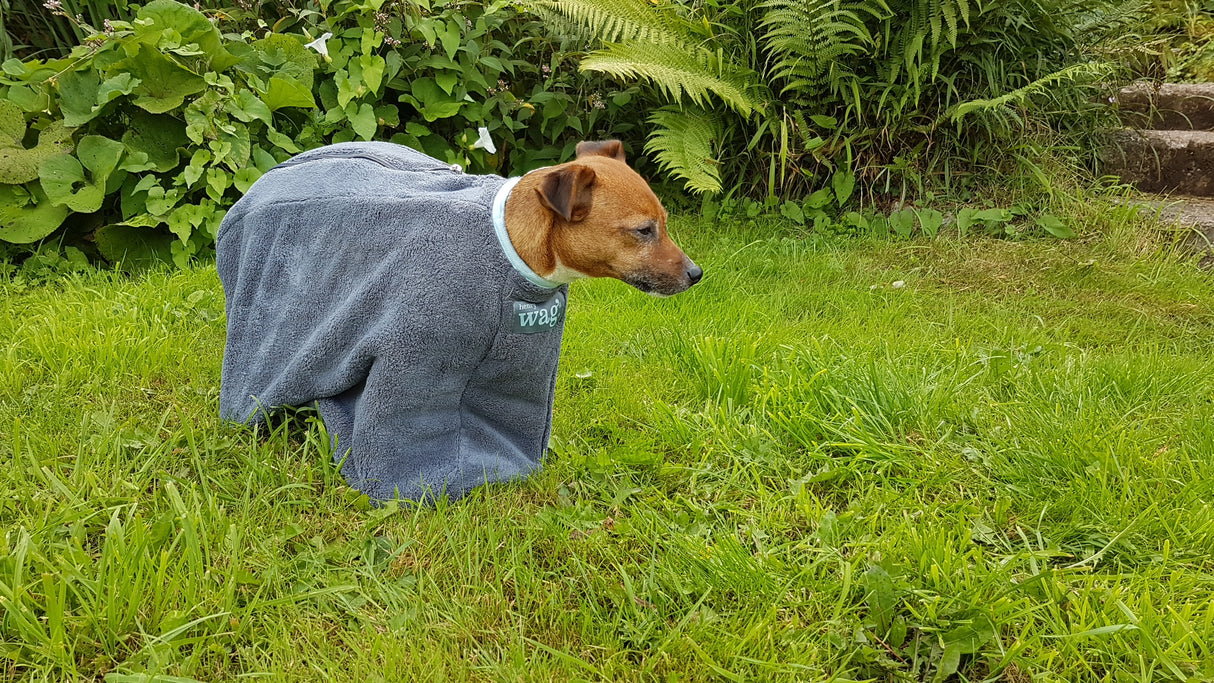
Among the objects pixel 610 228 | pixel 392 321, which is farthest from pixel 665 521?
pixel 392 321

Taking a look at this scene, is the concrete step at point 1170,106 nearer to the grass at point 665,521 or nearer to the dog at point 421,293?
the grass at point 665,521

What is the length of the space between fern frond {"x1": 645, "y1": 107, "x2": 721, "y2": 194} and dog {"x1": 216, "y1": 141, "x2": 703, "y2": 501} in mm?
2269

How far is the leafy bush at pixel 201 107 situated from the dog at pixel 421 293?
1692mm

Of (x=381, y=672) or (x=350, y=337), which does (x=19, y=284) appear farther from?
(x=381, y=672)

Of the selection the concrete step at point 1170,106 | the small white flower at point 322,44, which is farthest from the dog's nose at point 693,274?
the concrete step at point 1170,106

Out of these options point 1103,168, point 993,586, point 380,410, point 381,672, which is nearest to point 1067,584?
point 993,586

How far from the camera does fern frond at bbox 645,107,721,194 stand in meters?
4.58

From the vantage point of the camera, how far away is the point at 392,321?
2027 mm

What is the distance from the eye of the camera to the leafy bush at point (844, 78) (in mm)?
4531

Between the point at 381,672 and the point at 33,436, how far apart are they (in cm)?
156

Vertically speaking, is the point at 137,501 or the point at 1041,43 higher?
the point at 1041,43

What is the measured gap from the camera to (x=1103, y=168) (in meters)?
5.12

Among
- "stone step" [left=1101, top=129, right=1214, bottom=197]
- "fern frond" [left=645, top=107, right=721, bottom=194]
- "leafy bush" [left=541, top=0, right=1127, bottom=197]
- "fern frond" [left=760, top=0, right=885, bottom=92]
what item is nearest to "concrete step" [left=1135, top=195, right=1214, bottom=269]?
"stone step" [left=1101, top=129, right=1214, bottom=197]

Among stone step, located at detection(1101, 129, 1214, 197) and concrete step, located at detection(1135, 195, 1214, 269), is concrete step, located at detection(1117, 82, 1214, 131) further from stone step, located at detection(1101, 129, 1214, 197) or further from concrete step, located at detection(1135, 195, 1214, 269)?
concrete step, located at detection(1135, 195, 1214, 269)
